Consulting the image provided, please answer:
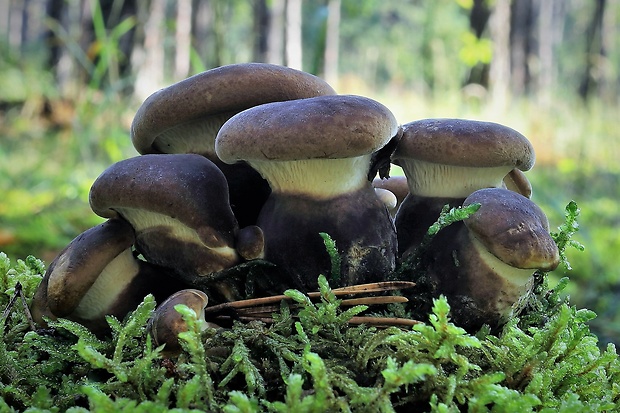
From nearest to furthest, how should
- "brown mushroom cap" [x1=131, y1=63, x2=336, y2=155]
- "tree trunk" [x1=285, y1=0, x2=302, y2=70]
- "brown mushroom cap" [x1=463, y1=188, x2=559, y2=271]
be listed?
"brown mushroom cap" [x1=463, y1=188, x2=559, y2=271], "brown mushroom cap" [x1=131, y1=63, x2=336, y2=155], "tree trunk" [x1=285, y1=0, x2=302, y2=70]

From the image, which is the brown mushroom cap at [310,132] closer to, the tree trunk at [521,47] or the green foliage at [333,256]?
the green foliage at [333,256]

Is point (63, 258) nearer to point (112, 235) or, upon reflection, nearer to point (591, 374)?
point (112, 235)

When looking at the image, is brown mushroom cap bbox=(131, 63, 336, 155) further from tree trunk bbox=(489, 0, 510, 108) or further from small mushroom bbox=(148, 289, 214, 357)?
tree trunk bbox=(489, 0, 510, 108)

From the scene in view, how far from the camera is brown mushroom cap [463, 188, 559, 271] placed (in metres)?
1.38

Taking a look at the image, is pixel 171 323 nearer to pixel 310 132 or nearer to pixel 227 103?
pixel 310 132

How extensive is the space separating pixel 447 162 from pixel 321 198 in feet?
1.29

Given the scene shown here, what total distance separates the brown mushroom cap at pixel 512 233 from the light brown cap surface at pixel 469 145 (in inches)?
5.3

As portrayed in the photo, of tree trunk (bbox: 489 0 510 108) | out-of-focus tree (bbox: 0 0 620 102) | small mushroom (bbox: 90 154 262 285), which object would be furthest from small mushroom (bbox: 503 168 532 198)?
tree trunk (bbox: 489 0 510 108)

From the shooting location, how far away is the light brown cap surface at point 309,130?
1354 mm

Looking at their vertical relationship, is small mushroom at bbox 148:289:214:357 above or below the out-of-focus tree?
below

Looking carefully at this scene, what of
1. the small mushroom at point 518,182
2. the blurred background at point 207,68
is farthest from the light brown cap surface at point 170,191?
the blurred background at point 207,68

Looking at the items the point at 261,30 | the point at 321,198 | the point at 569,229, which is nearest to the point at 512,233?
the point at 569,229

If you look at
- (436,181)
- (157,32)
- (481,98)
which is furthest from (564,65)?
(436,181)

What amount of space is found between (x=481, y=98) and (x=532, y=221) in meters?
7.62
